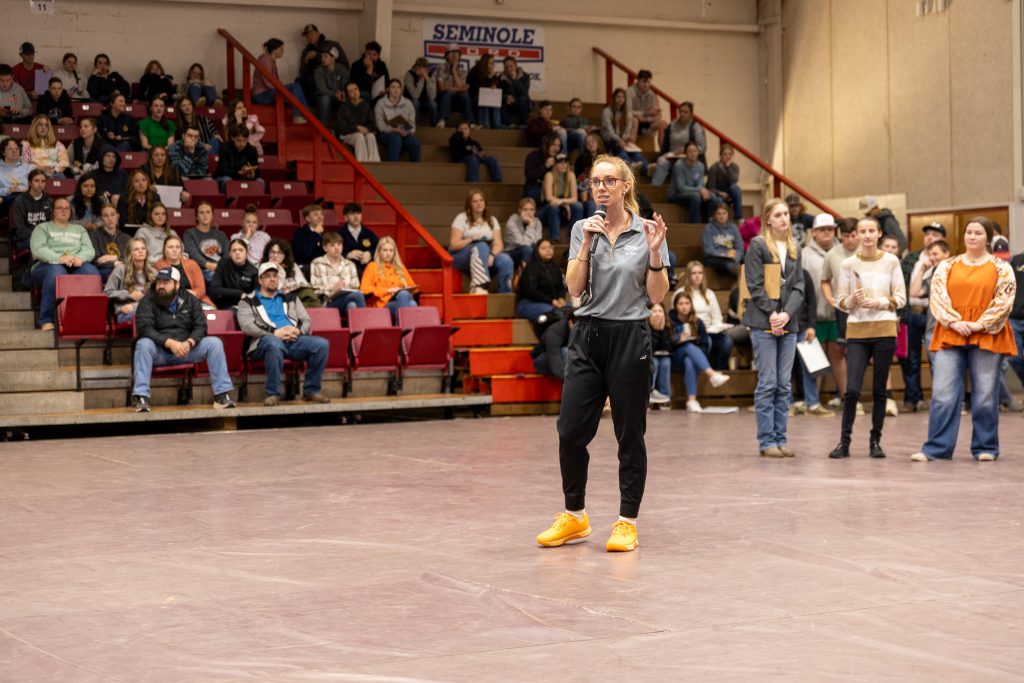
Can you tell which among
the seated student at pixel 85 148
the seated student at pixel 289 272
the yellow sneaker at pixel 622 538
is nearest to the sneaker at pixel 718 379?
the seated student at pixel 289 272

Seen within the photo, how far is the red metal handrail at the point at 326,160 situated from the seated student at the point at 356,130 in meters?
0.41

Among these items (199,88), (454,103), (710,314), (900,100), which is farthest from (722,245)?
(199,88)

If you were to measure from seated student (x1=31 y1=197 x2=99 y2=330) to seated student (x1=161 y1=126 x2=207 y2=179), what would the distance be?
2.30 m

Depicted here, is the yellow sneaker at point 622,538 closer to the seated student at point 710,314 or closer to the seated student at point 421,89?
the seated student at point 710,314

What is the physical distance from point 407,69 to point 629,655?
51.0 ft

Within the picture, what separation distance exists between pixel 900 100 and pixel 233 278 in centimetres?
943

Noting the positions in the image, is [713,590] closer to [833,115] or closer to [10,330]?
[10,330]

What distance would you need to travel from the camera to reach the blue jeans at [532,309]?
1346 cm

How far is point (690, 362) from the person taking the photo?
1317cm

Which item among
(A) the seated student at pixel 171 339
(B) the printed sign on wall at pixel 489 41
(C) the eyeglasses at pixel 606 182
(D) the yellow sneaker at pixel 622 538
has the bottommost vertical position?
(D) the yellow sneaker at pixel 622 538

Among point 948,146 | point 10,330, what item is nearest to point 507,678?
point 10,330

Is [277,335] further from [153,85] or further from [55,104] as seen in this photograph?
[153,85]

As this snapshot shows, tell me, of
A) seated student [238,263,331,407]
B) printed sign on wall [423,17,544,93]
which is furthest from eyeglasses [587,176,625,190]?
printed sign on wall [423,17,544,93]

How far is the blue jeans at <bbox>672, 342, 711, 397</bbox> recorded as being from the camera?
1314 centimetres
